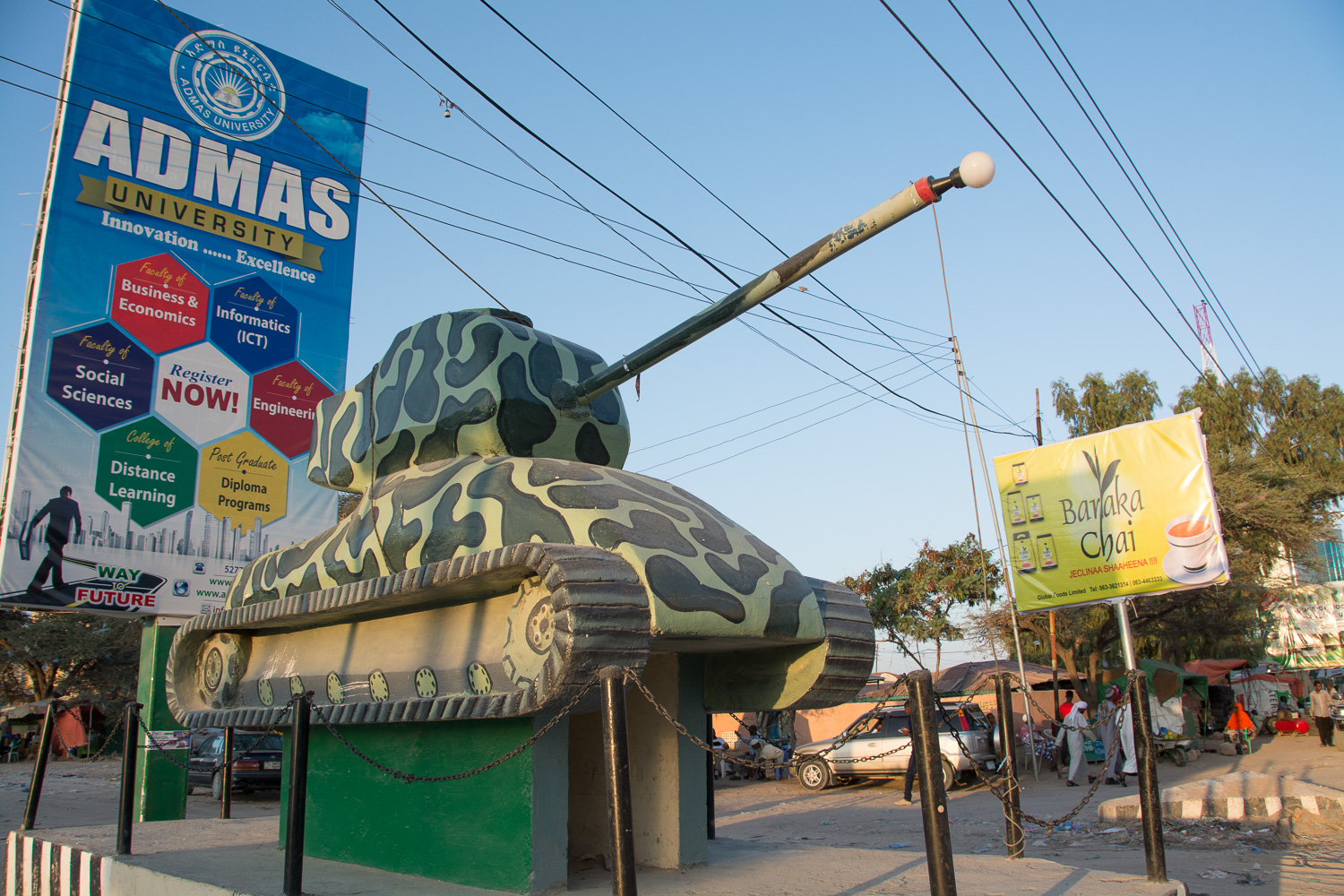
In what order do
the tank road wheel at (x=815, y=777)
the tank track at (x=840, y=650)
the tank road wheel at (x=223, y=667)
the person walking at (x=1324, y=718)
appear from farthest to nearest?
1. the person walking at (x=1324, y=718)
2. the tank road wheel at (x=815, y=777)
3. the tank road wheel at (x=223, y=667)
4. the tank track at (x=840, y=650)

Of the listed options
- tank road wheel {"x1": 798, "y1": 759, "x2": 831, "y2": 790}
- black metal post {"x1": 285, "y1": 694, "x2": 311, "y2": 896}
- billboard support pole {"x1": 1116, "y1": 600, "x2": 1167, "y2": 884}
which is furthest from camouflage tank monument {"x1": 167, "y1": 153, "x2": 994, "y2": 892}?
tank road wheel {"x1": 798, "y1": 759, "x2": 831, "y2": 790}

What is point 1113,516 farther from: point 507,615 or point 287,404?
point 287,404

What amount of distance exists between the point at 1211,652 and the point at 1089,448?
2003cm

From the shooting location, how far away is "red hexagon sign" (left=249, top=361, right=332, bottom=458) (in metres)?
13.2

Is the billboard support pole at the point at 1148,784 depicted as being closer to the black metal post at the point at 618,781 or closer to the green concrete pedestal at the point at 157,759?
the black metal post at the point at 618,781

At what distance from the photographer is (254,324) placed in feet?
43.1

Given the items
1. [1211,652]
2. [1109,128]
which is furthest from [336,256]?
[1211,652]

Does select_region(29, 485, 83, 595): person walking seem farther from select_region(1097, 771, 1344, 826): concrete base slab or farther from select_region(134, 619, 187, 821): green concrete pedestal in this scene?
select_region(1097, 771, 1344, 826): concrete base slab

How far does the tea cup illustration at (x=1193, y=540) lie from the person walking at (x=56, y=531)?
13.2 metres

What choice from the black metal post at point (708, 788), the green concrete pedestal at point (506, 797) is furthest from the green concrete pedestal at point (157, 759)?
the black metal post at point (708, 788)

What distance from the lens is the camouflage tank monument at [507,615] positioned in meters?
4.87

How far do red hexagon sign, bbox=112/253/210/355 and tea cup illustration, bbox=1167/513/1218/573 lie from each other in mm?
12623

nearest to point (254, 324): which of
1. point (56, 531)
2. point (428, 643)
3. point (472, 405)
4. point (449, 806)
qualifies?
point (56, 531)

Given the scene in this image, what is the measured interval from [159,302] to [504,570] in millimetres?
9640
